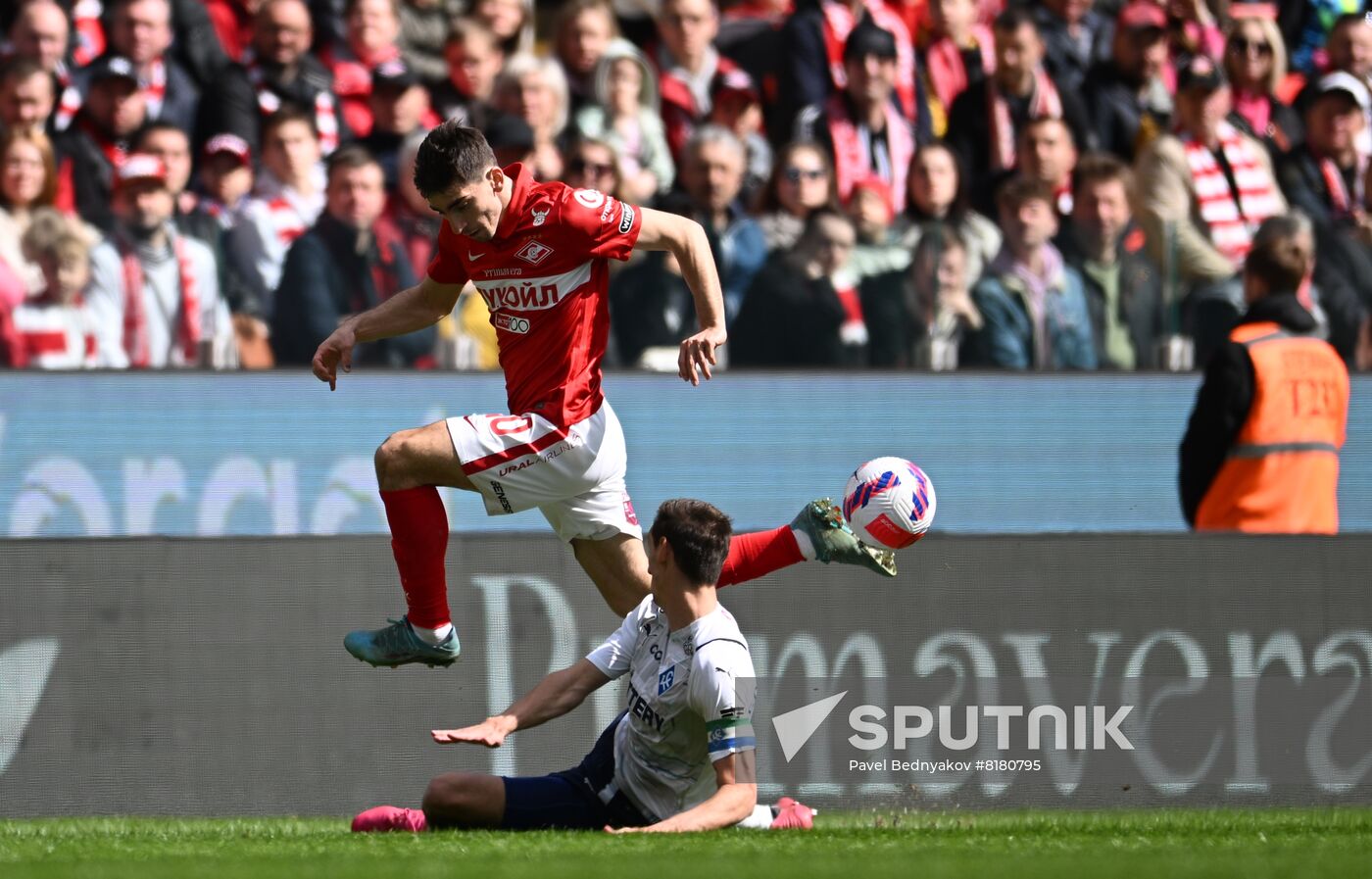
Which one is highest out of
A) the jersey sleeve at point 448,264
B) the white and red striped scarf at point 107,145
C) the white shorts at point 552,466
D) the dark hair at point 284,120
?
the dark hair at point 284,120

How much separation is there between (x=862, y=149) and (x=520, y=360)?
204 inches

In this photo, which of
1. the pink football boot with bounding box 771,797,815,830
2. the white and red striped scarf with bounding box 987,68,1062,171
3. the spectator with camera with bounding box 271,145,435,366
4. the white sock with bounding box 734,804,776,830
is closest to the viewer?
the white sock with bounding box 734,804,776,830

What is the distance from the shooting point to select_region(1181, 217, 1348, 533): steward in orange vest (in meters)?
8.26

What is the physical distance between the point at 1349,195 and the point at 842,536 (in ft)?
19.3

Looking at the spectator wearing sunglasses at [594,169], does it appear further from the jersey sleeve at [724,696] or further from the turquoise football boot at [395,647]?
the jersey sleeve at [724,696]

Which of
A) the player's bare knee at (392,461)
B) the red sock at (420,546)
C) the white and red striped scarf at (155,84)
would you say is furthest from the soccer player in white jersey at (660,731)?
the white and red striped scarf at (155,84)

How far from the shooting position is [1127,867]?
4.94 meters

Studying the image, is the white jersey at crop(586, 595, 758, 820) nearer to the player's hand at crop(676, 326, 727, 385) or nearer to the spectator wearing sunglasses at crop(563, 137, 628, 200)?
the player's hand at crop(676, 326, 727, 385)

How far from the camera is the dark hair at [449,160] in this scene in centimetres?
539

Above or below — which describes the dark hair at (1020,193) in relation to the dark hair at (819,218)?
above

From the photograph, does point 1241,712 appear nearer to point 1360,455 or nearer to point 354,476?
point 1360,455

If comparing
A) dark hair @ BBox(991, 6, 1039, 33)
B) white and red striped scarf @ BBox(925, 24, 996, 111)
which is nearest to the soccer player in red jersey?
white and red striped scarf @ BBox(925, 24, 996, 111)

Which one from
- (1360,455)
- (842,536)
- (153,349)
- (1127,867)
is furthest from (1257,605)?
(153,349)

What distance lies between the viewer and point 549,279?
18.7 ft
